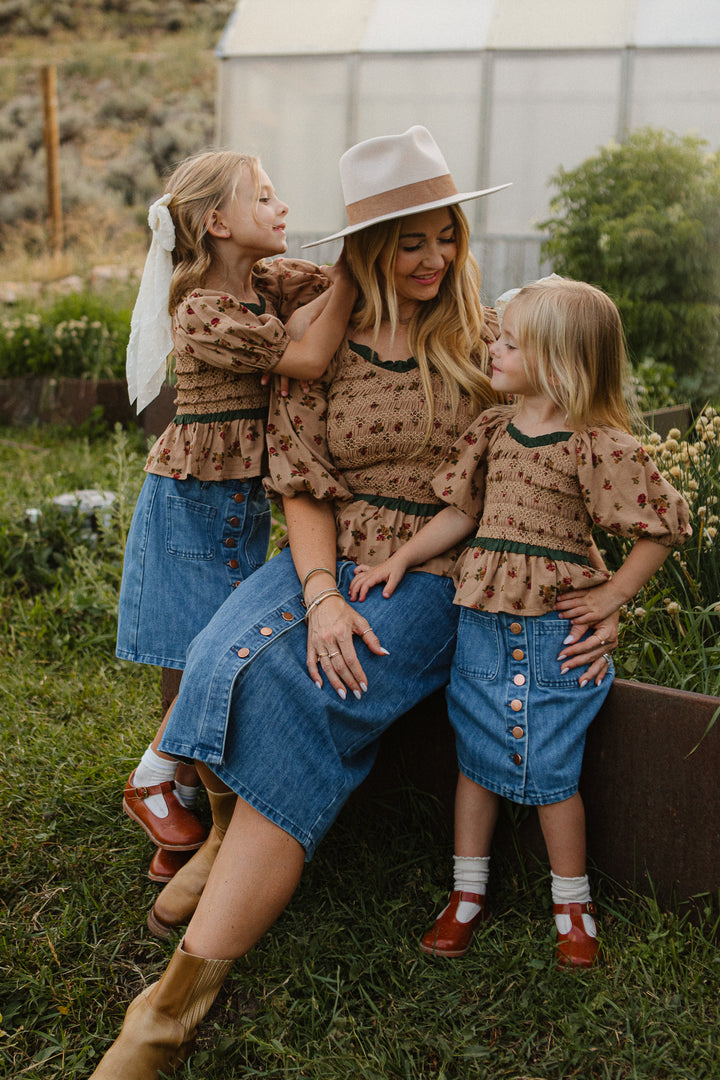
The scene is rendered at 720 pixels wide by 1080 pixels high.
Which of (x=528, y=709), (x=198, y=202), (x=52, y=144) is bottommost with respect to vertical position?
(x=528, y=709)

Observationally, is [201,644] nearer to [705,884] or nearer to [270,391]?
[270,391]

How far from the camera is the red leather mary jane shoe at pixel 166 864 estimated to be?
7.98ft

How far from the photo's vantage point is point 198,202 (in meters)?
2.51

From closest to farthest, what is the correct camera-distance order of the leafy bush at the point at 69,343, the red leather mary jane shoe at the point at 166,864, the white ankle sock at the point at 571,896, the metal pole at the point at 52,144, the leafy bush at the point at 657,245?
the white ankle sock at the point at 571,896 < the red leather mary jane shoe at the point at 166,864 < the leafy bush at the point at 657,245 < the leafy bush at the point at 69,343 < the metal pole at the point at 52,144

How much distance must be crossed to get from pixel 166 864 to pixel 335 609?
83 cm

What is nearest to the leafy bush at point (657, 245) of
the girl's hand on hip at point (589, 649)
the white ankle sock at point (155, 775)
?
the girl's hand on hip at point (589, 649)

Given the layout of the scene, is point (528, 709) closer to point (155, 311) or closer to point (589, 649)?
point (589, 649)

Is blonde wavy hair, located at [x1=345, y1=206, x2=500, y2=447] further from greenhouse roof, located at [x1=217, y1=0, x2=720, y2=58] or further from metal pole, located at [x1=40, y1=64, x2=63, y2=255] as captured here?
metal pole, located at [x1=40, y1=64, x2=63, y2=255]

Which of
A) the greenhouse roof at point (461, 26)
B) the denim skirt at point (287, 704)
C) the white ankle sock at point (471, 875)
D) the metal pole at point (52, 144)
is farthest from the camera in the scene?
the metal pole at point (52, 144)

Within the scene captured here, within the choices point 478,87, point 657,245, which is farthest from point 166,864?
point 478,87

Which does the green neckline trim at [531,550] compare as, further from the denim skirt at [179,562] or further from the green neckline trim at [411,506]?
the denim skirt at [179,562]

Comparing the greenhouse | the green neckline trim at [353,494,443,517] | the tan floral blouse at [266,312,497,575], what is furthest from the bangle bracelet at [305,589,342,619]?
the greenhouse

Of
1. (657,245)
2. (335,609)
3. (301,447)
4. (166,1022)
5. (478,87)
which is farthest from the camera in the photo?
(478,87)

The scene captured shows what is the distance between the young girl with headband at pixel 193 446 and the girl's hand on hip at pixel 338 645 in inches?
19.8
